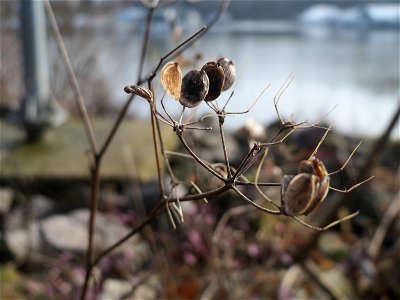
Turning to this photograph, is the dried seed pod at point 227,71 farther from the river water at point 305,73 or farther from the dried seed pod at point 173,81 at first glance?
the river water at point 305,73


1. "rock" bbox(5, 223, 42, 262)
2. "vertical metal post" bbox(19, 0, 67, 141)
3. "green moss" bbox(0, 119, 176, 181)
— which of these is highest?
"vertical metal post" bbox(19, 0, 67, 141)

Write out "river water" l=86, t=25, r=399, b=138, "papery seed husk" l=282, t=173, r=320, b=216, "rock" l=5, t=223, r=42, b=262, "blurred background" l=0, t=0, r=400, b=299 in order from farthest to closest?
"river water" l=86, t=25, r=399, b=138 → "rock" l=5, t=223, r=42, b=262 → "blurred background" l=0, t=0, r=400, b=299 → "papery seed husk" l=282, t=173, r=320, b=216

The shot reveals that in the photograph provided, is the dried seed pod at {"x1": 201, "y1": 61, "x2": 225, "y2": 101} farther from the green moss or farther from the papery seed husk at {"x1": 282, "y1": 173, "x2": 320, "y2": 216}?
the green moss

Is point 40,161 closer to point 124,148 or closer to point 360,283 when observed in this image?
point 124,148

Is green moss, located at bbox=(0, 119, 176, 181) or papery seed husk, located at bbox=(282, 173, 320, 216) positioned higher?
papery seed husk, located at bbox=(282, 173, 320, 216)

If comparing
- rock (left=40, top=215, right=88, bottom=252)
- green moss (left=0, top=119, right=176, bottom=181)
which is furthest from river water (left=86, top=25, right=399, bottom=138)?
rock (left=40, top=215, right=88, bottom=252)

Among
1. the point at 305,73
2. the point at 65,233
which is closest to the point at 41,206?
the point at 65,233

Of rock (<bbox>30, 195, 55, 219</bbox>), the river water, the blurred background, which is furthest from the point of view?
the river water

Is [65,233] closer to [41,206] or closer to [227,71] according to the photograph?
[41,206]

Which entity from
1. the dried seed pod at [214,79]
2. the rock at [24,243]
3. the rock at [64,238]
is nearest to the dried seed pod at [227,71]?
the dried seed pod at [214,79]
